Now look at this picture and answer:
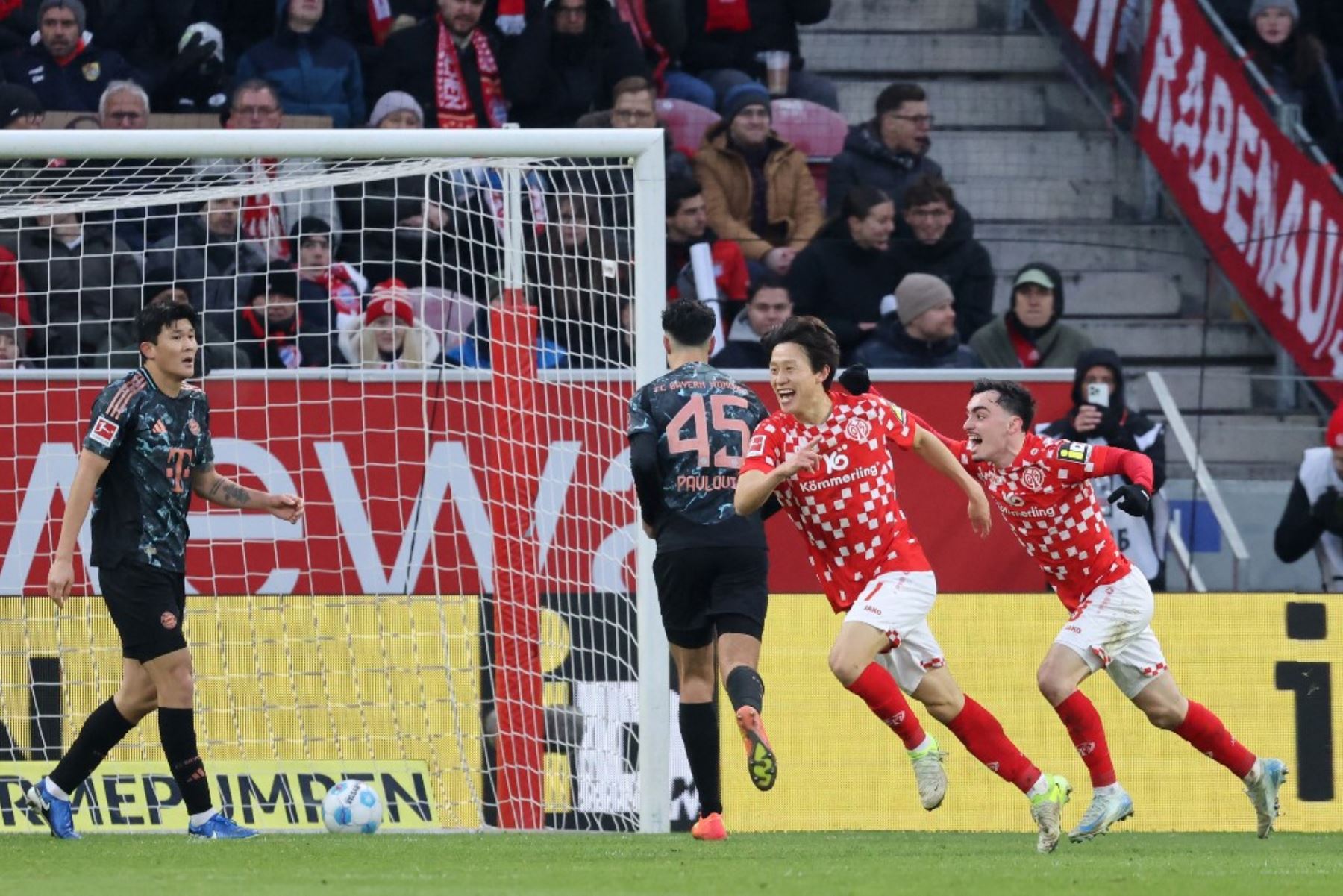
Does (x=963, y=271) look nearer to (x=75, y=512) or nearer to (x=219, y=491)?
(x=219, y=491)

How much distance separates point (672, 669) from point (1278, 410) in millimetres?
5140

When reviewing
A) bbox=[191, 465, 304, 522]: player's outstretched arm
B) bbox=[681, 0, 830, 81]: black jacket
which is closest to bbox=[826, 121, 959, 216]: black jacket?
bbox=[681, 0, 830, 81]: black jacket

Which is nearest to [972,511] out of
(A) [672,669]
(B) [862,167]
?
(A) [672,669]

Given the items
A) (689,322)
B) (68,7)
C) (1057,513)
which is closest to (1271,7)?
(1057,513)

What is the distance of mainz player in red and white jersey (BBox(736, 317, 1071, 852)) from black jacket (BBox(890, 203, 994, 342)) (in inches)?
165

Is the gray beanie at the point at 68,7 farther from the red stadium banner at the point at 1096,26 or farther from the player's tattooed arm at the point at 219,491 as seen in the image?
the red stadium banner at the point at 1096,26

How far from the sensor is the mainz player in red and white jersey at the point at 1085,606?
27.8 ft

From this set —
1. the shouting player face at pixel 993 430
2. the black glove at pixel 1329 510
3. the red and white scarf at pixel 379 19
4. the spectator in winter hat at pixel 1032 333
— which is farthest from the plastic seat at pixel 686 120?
the shouting player face at pixel 993 430

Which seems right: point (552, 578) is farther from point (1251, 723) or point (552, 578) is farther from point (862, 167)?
point (862, 167)

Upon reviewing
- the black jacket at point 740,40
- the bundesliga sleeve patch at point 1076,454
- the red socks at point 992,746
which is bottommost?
the red socks at point 992,746

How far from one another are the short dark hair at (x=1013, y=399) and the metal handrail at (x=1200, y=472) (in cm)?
319

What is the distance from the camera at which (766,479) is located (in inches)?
297

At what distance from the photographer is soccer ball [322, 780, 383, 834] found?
28.8ft

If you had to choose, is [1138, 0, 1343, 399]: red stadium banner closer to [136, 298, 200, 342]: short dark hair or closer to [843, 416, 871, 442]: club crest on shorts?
[843, 416, 871, 442]: club crest on shorts
